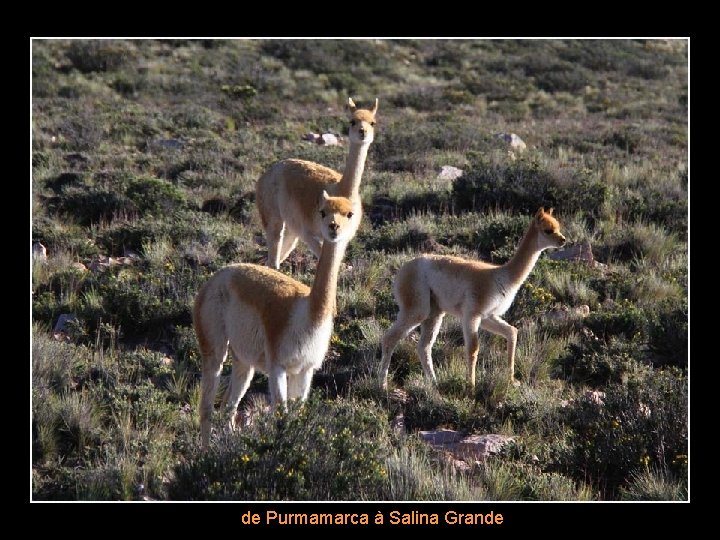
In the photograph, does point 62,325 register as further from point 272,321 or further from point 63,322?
point 272,321

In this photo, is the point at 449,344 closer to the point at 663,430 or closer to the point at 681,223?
the point at 663,430

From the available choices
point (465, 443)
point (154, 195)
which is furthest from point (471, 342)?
point (154, 195)

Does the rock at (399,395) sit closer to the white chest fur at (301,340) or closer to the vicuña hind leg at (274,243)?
the white chest fur at (301,340)

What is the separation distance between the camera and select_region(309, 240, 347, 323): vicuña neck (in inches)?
215

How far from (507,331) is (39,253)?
592 cm

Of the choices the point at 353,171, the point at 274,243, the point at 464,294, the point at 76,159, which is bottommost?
the point at 464,294

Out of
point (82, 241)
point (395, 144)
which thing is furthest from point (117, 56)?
point (82, 241)

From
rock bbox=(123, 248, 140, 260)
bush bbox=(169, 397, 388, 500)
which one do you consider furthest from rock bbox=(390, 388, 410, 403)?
rock bbox=(123, 248, 140, 260)

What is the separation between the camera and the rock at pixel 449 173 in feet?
50.1

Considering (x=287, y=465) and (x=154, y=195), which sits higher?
(x=154, y=195)

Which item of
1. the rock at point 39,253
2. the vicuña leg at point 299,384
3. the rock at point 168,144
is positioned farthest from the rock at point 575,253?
the rock at point 168,144

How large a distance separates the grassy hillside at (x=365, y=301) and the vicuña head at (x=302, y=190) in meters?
0.57

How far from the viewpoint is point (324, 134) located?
20062mm

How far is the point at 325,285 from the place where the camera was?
5.46m
